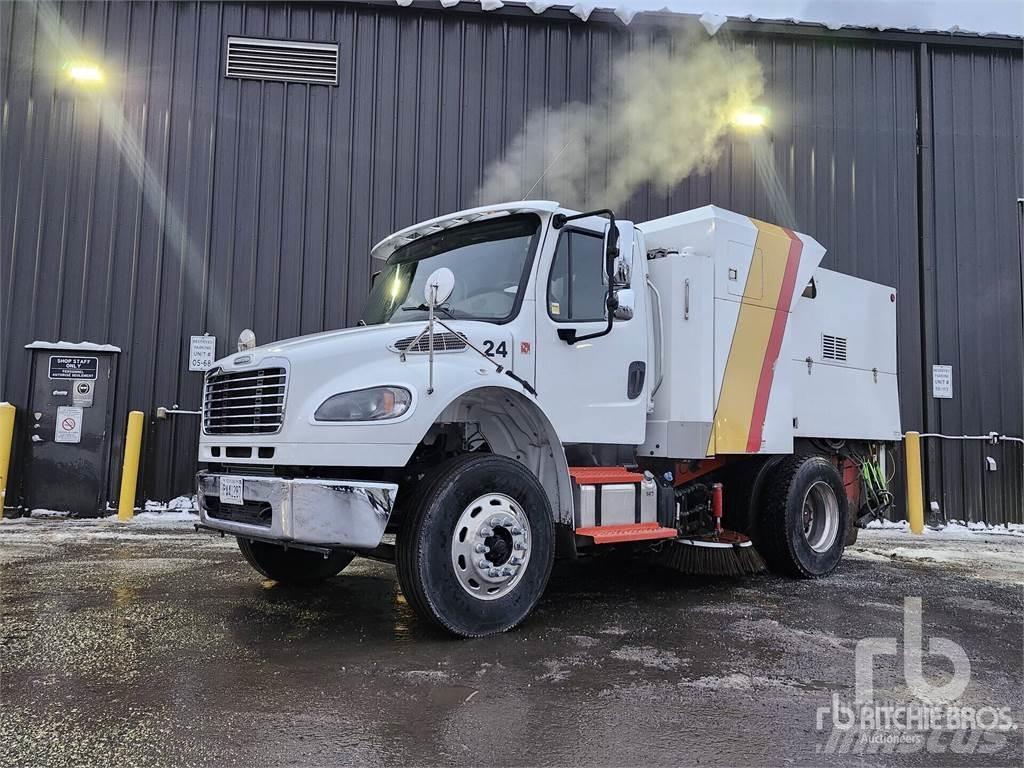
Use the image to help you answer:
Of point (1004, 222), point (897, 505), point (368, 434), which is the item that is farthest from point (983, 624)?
point (1004, 222)

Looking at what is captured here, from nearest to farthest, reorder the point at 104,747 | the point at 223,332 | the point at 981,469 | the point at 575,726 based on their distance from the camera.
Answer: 1. the point at 104,747
2. the point at 575,726
3. the point at 223,332
4. the point at 981,469

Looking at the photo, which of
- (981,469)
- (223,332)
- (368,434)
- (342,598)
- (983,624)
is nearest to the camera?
(368,434)

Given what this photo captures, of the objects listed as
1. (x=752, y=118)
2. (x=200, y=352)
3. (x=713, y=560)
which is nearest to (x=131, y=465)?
(x=200, y=352)

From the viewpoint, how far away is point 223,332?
32.7 feet

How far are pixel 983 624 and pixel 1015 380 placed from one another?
7792mm

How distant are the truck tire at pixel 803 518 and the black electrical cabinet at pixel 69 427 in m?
8.20

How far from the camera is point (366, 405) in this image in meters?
3.88

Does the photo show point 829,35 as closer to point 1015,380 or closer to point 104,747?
point 1015,380

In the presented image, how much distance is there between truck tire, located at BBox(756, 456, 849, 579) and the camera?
235 inches

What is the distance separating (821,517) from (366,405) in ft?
14.7

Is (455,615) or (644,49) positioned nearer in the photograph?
(455,615)

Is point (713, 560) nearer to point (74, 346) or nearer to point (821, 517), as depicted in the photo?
point (821, 517)

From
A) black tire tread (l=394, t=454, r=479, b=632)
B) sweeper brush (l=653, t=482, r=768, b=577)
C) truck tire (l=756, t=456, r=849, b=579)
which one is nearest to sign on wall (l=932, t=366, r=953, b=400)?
truck tire (l=756, t=456, r=849, b=579)

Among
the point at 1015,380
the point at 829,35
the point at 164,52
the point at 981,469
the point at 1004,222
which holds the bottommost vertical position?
the point at 981,469
